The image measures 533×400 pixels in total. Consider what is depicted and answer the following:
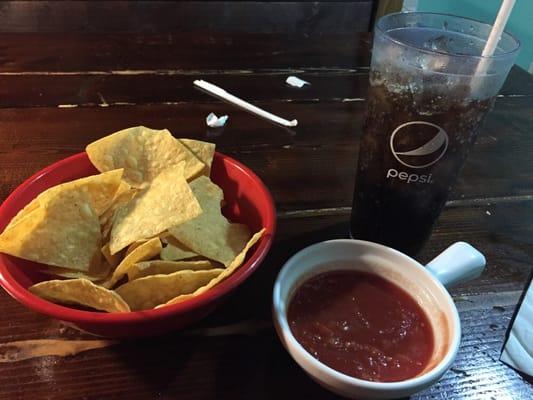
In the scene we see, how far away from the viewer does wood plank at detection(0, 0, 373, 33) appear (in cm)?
265

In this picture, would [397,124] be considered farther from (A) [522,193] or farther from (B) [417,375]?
(A) [522,193]

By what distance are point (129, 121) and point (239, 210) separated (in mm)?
436

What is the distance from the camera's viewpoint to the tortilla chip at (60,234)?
2.11 ft

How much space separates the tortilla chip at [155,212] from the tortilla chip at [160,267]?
38 millimetres

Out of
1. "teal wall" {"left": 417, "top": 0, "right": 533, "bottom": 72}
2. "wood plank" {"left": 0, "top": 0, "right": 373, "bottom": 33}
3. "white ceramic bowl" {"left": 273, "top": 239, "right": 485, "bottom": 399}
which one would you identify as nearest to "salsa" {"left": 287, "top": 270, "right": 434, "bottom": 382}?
"white ceramic bowl" {"left": 273, "top": 239, "right": 485, "bottom": 399}

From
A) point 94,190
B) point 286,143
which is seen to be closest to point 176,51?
point 286,143

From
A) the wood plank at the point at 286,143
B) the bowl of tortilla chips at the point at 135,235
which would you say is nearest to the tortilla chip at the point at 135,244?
the bowl of tortilla chips at the point at 135,235

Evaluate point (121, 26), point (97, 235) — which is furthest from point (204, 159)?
point (121, 26)

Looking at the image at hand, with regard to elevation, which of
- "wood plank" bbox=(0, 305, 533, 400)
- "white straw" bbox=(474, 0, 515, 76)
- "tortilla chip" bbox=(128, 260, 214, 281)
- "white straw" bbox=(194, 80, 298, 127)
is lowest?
"white straw" bbox=(194, 80, 298, 127)

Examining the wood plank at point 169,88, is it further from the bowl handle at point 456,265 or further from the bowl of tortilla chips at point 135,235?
the bowl handle at point 456,265

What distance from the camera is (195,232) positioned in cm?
72

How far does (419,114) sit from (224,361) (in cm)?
38

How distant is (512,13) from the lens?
1.73 metres

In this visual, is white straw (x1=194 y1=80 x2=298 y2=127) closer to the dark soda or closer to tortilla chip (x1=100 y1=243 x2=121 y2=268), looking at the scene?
the dark soda
